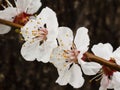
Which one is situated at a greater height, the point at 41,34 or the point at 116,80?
the point at 41,34

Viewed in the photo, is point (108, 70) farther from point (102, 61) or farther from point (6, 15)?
point (6, 15)

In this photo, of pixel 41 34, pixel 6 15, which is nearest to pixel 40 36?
pixel 41 34

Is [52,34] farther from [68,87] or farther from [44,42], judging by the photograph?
[68,87]

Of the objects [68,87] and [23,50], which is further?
[68,87]

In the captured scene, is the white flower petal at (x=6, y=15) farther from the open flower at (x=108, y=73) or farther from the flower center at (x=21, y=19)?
the open flower at (x=108, y=73)

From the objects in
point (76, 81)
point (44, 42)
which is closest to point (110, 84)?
point (76, 81)

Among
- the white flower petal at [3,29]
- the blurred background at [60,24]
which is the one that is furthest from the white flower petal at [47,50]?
the blurred background at [60,24]
